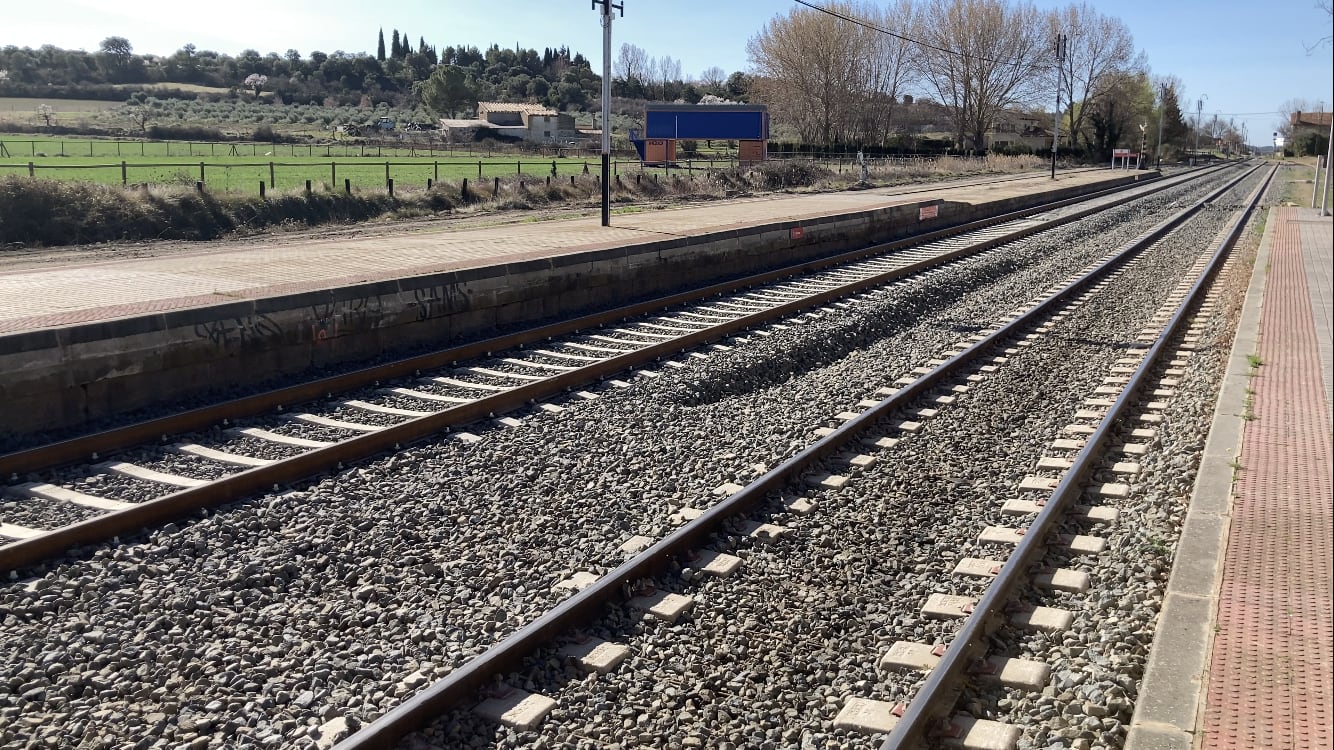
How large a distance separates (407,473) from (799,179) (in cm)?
4244

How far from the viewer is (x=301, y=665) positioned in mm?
5258

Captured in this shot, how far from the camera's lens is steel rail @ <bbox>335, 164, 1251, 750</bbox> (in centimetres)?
458

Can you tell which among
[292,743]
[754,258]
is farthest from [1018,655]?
[754,258]

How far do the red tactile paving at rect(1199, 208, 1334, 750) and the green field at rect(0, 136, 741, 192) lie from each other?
1016 inches

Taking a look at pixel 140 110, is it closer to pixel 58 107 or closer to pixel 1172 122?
pixel 58 107

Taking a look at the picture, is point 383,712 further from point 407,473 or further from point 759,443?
point 759,443

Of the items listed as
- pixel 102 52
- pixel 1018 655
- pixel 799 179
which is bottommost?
pixel 1018 655

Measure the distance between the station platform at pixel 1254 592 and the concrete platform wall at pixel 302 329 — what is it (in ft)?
30.0

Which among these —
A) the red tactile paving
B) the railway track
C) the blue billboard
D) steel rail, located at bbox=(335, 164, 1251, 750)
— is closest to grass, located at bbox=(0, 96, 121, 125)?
the blue billboard

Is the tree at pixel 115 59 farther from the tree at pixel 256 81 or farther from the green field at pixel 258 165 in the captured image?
the green field at pixel 258 165

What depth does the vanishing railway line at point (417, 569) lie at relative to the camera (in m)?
4.94

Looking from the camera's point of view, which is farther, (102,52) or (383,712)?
(102,52)

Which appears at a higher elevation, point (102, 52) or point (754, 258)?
point (102, 52)

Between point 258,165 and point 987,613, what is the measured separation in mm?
40131
